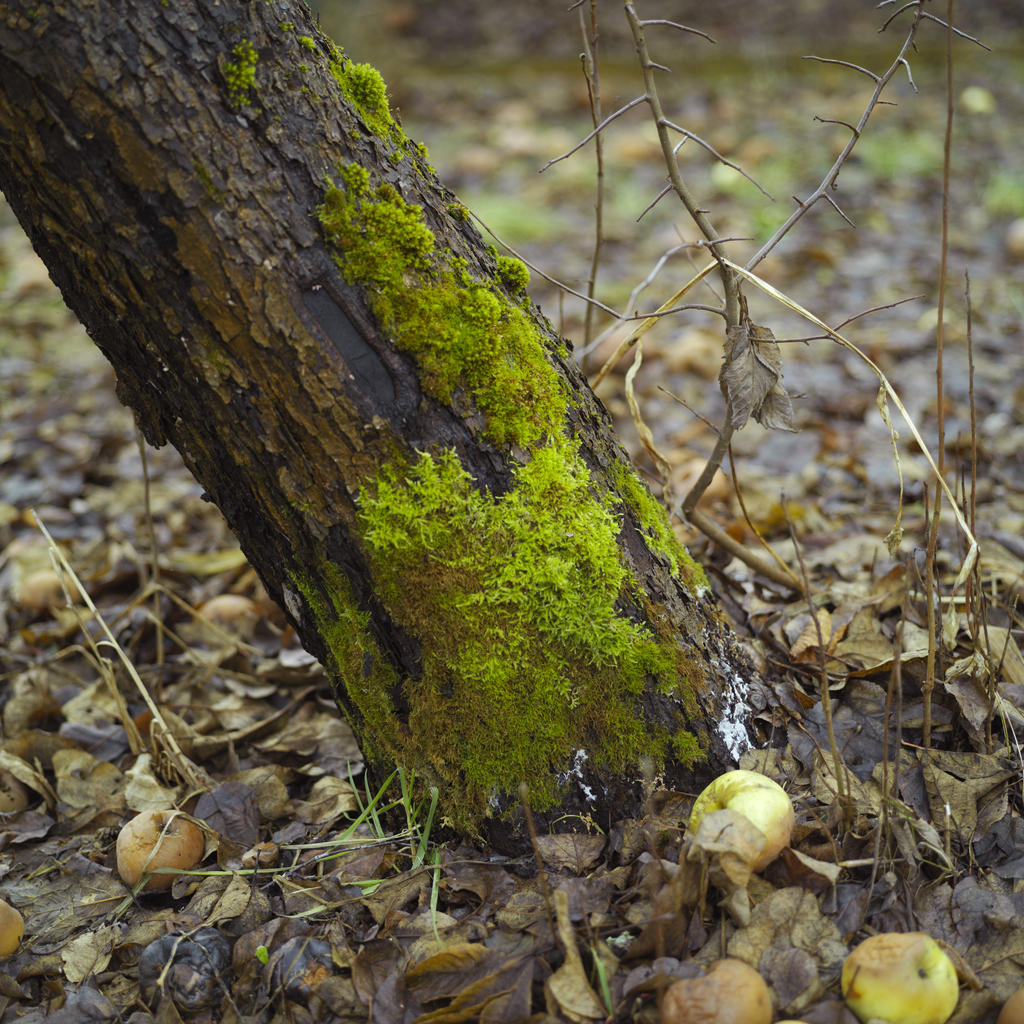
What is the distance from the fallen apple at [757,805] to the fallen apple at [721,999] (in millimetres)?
218

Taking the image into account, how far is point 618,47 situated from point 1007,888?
10.3 metres

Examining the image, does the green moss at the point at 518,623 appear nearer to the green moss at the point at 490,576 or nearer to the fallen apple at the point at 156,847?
the green moss at the point at 490,576

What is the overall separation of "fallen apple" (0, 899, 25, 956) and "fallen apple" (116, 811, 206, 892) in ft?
0.71

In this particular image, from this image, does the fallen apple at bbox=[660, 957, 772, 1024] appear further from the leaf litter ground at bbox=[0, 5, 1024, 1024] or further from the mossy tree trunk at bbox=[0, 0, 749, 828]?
the mossy tree trunk at bbox=[0, 0, 749, 828]

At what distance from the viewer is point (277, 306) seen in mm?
1464

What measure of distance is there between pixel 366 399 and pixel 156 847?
1132 millimetres

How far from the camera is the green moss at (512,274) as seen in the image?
1.73 metres

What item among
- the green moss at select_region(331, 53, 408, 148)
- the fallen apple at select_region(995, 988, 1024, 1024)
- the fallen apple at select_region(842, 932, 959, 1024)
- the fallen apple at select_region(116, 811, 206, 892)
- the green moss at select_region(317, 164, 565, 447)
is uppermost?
the green moss at select_region(331, 53, 408, 148)

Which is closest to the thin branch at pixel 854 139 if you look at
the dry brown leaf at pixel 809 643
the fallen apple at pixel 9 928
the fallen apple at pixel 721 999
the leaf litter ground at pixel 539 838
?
the leaf litter ground at pixel 539 838

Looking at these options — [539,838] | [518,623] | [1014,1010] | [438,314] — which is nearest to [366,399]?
[438,314]

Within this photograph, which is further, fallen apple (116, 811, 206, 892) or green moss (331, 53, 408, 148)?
fallen apple (116, 811, 206, 892)

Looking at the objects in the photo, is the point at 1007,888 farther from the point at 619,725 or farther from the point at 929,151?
the point at 929,151

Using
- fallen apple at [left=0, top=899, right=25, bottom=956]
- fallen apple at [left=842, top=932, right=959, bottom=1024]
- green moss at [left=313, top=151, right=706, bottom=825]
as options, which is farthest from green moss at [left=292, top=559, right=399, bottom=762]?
fallen apple at [left=842, top=932, right=959, bottom=1024]

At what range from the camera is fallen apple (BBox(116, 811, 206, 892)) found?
6.23 ft
